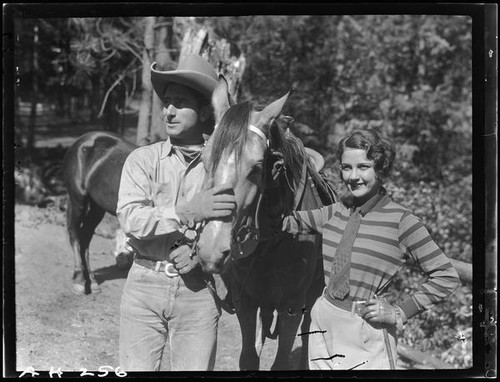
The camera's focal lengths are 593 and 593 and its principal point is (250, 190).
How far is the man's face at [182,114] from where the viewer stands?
2846 mm

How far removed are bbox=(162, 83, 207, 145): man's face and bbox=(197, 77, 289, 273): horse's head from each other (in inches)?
11.8

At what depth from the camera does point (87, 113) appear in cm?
407

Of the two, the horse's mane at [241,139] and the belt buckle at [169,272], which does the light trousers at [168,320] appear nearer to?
the belt buckle at [169,272]

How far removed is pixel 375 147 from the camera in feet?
8.93

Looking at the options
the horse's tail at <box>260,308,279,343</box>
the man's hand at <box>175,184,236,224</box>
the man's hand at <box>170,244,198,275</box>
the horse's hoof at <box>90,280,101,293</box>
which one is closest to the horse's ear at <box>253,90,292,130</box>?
the man's hand at <box>175,184,236,224</box>

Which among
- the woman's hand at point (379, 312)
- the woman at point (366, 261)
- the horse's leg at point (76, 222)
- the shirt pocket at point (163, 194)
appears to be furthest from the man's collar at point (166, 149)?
the horse's leg at point (76, 222)

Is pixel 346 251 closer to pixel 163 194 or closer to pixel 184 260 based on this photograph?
pixel 184 260

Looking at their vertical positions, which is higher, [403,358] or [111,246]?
[111,246]

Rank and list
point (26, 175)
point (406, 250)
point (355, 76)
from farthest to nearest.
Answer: point (355, 76) < point (26, 175) < point (406, 250)

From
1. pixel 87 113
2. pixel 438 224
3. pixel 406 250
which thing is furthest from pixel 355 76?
pixel 406 250

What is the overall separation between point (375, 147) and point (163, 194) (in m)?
1.02

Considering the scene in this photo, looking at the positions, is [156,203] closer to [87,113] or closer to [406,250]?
[406,250]
